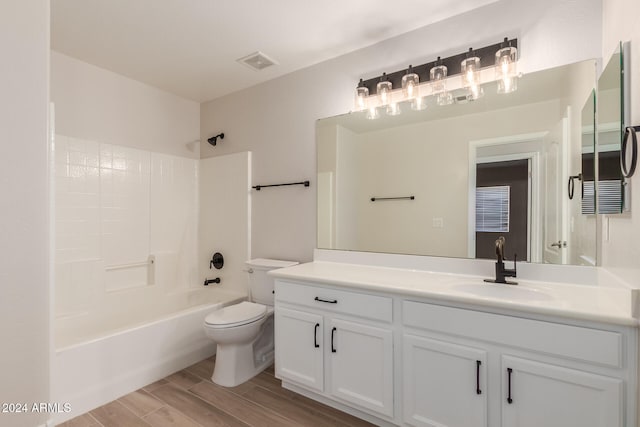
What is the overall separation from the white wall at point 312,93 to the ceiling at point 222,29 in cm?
10

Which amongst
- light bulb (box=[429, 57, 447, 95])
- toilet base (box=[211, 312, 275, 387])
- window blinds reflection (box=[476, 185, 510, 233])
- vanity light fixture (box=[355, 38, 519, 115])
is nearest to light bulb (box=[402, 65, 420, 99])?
vanity light fixture (box=[355, 38, 519, 115])

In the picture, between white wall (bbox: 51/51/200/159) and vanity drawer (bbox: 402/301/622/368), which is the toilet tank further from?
white wall (bbox: 51/51/200/159)

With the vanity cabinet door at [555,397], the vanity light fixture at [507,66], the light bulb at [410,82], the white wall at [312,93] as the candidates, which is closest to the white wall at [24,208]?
the white wall at [312,93]

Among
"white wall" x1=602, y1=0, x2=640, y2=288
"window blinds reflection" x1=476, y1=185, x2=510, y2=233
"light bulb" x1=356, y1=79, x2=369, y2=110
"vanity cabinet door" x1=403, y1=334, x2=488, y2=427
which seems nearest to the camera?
"white wall" x1=602, y1=0, x2=640, y2=288

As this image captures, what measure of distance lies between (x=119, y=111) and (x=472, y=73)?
2852mm

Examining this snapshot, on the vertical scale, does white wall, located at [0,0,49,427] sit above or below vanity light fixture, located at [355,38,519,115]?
below

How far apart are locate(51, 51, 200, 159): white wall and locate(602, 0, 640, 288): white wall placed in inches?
131

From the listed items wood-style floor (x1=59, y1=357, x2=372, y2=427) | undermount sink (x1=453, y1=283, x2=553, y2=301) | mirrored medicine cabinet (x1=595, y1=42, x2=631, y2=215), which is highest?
mirrored medicine cabinet (x1=595, y1=42, x2=631, y2=215)

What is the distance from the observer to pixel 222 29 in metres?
2.06

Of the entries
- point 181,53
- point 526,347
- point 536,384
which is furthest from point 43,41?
point 536,384

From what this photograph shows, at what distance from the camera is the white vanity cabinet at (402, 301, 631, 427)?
1.12 m

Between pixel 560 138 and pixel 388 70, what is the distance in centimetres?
114

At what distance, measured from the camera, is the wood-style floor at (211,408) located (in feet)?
5.70

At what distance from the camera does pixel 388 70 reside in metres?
2.16
